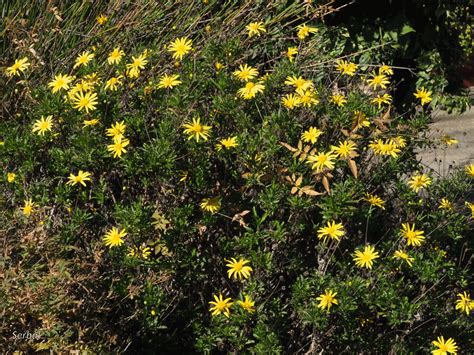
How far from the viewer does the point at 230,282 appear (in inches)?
139

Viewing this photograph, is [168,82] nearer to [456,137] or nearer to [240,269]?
[240,269]

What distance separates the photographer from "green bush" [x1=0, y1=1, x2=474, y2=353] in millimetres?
3223

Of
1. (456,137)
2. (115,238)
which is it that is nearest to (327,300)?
(115,238)

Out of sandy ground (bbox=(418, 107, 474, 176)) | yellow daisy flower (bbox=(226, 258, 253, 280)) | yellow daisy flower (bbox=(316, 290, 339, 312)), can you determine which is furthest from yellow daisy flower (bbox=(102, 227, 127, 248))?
sandy ground (bbox=(418, 107, 474, 176))

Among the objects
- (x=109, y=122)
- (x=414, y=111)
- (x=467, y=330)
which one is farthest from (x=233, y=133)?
(x=414, y=111)

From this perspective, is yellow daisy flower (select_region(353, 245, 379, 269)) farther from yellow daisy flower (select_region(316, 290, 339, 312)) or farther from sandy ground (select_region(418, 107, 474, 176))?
sandy ground (select_region(418, 107, 474, 176))

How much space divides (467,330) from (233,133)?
1.31 m

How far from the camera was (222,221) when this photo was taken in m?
3.52

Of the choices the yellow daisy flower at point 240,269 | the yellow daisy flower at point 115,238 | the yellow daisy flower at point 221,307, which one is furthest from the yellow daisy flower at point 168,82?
the yellow daisy flower at point 221,307

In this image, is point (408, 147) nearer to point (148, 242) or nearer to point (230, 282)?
point (230, 282)

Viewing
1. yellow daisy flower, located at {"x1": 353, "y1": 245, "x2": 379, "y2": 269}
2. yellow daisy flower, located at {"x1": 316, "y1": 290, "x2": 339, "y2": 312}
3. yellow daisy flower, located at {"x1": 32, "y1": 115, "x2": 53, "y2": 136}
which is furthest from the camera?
yellow daisy flower, located at {"x1": 32, "y1": 115, "x2": 53, "y2": 136}

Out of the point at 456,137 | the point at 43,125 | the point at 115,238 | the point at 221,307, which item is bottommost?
the point at 456,137

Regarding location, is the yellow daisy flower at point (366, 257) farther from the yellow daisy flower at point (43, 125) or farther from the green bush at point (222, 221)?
the yellow daisy flower at point (43, 125)

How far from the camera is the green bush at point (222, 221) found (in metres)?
3.22
